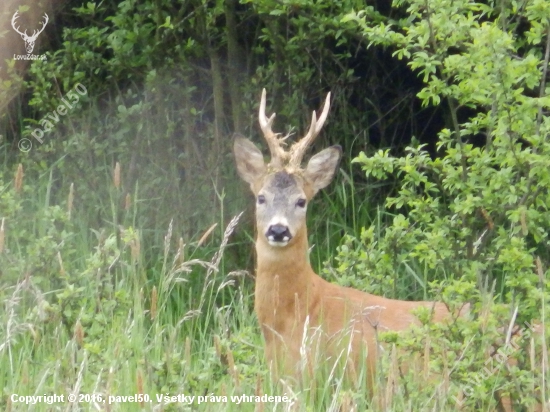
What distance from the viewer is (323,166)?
6.54m

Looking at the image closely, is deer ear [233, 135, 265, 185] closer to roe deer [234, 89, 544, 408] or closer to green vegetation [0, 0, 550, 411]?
roe deer [234, 89, 544, 408]

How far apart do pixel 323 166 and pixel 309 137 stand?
0.65 meters

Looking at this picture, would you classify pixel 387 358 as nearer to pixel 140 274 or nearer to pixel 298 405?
pixel 298 405

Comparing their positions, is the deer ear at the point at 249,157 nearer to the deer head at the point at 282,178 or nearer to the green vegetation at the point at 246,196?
the deer head at the point at 282,178

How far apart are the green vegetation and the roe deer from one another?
0.22 meters

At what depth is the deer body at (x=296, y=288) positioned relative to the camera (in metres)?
5.46

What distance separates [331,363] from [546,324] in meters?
1.18

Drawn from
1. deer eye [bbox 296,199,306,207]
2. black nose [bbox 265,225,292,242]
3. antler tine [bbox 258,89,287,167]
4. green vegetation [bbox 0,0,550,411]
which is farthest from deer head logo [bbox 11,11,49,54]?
black nose [bbox 265,225,292,242]

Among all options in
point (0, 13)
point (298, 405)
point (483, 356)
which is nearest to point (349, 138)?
point (0, 13)

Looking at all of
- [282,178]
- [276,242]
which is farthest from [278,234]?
[282,178]

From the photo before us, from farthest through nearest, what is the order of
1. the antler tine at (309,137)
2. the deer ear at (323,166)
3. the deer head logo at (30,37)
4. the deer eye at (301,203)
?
the deer head logo at (30,37)
the deer ear at (323,166)
the deer eye at (301,203)
the antler tine at (309,137)

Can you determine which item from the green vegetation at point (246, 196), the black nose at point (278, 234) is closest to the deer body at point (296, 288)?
the black nose at point (278, 234)

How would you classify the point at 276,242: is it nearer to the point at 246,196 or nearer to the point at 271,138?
the point at 271,138

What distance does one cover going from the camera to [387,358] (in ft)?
14.7
